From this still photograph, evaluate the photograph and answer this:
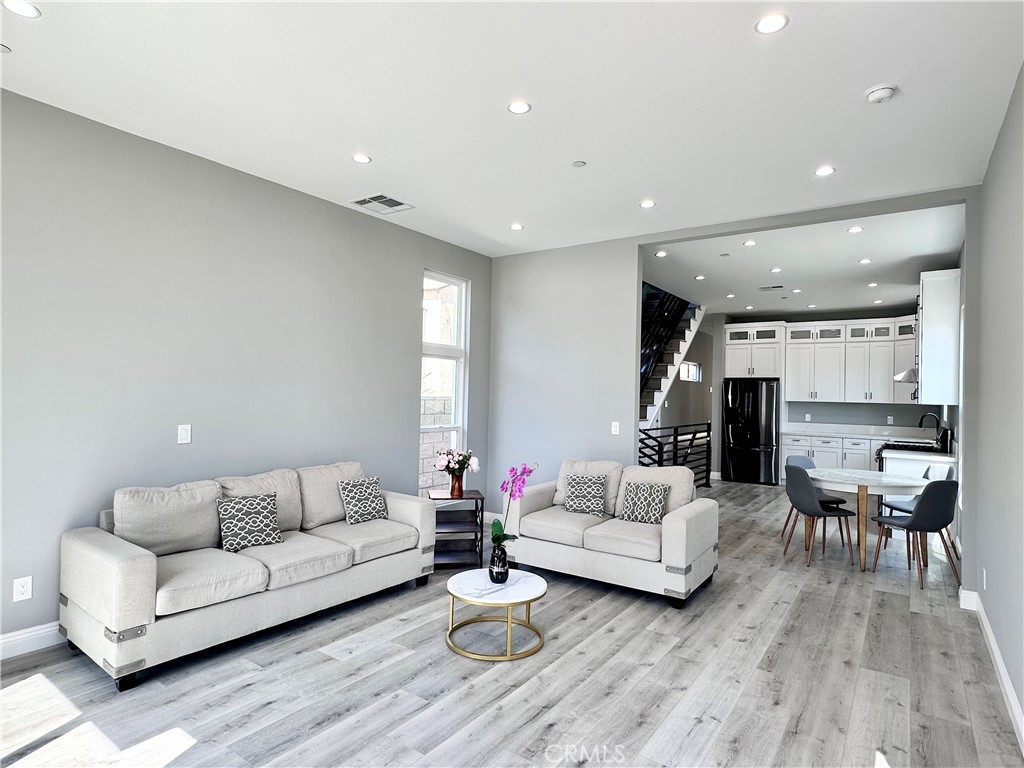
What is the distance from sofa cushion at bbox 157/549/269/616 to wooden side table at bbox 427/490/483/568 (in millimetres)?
1766

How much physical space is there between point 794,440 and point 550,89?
8327mm

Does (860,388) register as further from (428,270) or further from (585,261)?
(428,270)

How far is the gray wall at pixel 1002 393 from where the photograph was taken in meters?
2.60

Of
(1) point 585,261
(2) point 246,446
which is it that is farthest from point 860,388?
(2) point 246,446

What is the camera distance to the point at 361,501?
4250mm

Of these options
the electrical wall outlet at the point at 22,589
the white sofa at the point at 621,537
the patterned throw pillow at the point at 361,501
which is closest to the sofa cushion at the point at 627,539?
the white sofa at the point at 621,537

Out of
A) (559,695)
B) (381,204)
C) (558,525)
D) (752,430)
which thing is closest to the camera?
(559,695)

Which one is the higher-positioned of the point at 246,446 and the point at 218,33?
the point at 218,33

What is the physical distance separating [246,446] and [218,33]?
2.60 m

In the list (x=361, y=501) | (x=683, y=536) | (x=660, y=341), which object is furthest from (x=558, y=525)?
(x=660, y=341)

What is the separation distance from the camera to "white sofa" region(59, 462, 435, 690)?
271 cm

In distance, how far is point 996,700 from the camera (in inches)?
109

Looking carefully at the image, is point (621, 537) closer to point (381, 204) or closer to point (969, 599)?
point (969, 599)

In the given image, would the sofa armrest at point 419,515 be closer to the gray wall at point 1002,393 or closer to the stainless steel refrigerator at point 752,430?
the gray wall at point 1002,393
